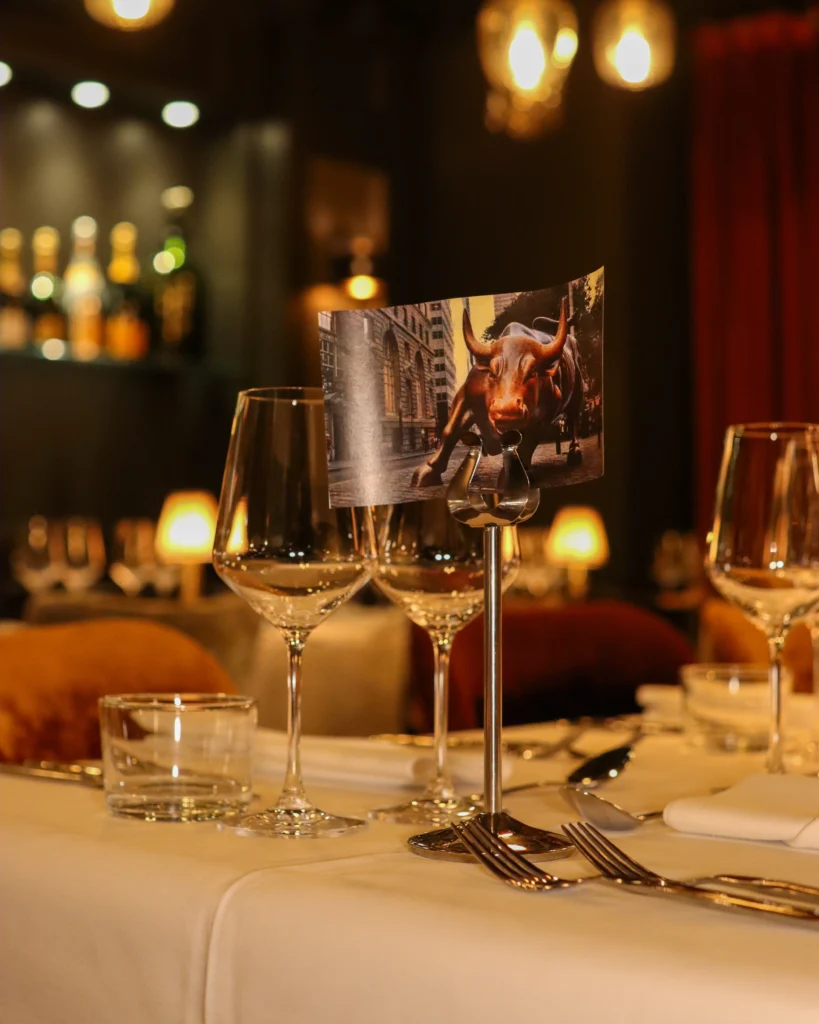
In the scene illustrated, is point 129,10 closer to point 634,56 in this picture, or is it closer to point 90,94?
point 634,56

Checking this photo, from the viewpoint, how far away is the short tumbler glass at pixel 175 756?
2.96 ft

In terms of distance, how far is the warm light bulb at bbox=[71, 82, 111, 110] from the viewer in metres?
5.00

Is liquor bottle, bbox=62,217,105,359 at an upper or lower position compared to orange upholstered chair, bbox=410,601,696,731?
upper

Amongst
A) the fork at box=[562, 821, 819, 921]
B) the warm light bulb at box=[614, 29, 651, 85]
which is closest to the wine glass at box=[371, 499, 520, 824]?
the fork at box=[562, 821, 819, 921]

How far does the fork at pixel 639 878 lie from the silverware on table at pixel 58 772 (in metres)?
0.41

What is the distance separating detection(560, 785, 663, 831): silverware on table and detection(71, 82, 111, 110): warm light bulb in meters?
4.57

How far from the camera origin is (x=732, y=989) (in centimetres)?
53

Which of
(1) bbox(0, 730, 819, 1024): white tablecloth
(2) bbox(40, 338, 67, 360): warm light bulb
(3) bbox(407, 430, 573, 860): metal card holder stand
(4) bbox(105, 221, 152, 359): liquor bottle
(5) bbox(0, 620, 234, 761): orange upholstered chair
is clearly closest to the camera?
(1) bbox(0, 730, 819, 1024): white tablecloth

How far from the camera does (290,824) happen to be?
32.9 inches

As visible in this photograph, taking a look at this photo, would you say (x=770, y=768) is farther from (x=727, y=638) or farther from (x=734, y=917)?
(x=727, y=638)

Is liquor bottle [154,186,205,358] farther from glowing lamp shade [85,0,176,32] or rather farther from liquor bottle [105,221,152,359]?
glowing lamp shade [85,0,176,32]

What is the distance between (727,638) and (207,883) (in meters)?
1.57

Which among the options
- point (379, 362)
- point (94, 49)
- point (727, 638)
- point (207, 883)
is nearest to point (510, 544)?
point (379, 362)

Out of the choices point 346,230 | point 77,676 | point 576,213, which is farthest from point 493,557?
point 346,230
